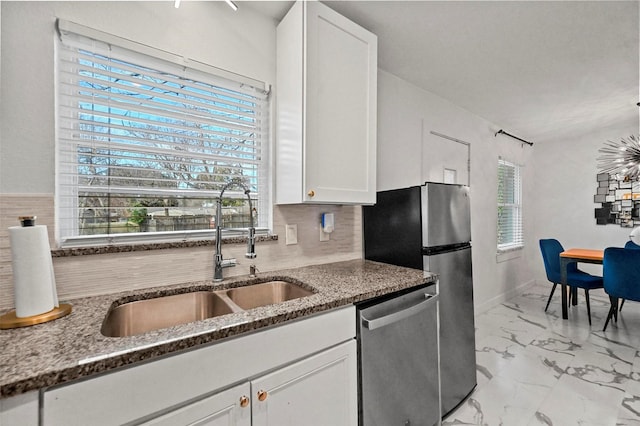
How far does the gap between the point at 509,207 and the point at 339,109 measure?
12.5 feet

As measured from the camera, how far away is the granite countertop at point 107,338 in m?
0.64

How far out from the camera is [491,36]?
1.89 meters

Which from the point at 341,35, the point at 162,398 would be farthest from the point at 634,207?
the point at 162,398

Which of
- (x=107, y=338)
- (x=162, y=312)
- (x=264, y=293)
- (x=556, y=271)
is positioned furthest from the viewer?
(x=556, y=271)

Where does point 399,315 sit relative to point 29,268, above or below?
below

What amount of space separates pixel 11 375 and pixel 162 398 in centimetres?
33

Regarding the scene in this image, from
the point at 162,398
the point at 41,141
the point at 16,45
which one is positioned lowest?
the point at 162,398

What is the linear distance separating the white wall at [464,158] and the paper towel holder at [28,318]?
6.77ft

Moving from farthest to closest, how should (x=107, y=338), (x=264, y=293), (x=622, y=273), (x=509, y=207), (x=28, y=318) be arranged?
(x=509, y=207) < (x=622, y=273) < (x=264, y=293) < (x=28, y=318) < (x=107, y=338)

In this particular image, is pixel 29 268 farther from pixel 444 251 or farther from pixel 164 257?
pixel 444 251

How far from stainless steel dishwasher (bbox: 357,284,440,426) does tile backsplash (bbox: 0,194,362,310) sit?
664 mm

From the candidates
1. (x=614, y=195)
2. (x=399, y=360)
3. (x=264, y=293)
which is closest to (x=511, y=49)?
(x=399, y=360)

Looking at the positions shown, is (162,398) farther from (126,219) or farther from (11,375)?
(126,219)

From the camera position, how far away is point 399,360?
1335mm
